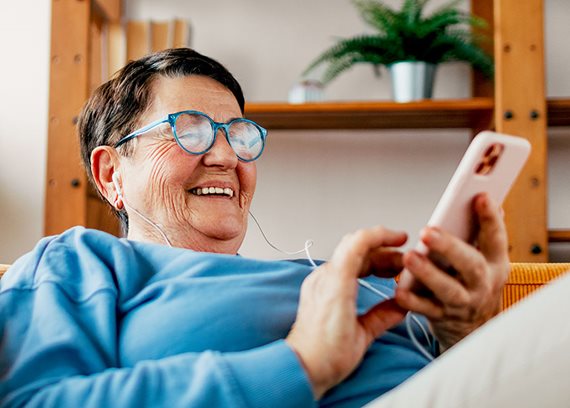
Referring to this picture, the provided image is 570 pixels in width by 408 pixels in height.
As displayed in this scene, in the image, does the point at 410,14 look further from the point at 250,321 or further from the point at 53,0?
the point at 250,321

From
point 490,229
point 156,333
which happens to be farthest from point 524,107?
point 156,333

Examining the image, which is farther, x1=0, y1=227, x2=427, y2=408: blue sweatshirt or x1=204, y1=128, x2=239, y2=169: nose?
x1=204, y1=128, x2=239, y2=169: nose

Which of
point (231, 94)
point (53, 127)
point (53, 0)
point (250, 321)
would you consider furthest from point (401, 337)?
point (53, 0)

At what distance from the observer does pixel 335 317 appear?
772 mm

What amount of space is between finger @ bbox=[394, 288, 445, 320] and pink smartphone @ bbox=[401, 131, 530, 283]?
0.02m

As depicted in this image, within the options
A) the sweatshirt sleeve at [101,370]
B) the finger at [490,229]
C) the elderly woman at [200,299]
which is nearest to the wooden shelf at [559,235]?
the elderly woman at [200,299]

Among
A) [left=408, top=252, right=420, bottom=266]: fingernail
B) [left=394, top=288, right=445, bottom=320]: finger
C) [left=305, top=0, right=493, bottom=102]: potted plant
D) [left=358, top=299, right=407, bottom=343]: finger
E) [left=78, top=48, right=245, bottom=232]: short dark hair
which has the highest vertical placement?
[left=305, top=0, right=493, bottom=102]: potted plant

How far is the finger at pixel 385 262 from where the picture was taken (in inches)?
33.8

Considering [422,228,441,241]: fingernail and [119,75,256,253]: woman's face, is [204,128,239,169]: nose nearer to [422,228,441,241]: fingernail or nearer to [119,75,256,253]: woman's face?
[119,75,256,253]: woman's face

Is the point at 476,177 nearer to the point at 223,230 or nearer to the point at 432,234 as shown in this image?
the point at 432,234

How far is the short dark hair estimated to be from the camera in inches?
50.4

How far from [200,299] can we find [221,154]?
37cm

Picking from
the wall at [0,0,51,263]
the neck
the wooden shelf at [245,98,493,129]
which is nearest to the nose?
the neck

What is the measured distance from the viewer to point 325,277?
0.80 m
